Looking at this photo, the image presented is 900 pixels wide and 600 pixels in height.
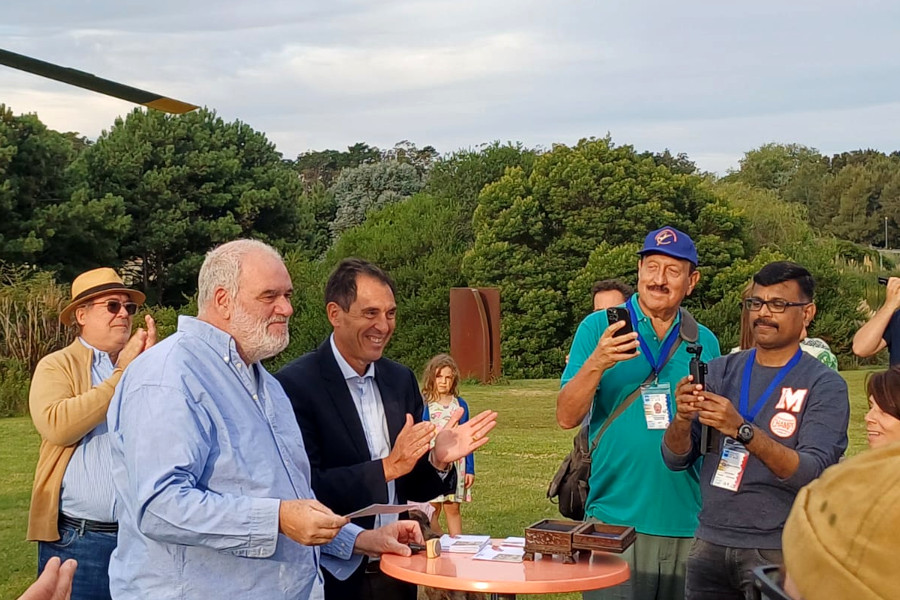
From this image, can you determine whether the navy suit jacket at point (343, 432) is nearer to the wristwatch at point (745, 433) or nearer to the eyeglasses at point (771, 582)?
the wristwatch at point (745, 433)

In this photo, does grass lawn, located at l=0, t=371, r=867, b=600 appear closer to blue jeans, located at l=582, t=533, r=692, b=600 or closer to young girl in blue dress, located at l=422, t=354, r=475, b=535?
young girl in blue dress, located at l=422, t=354, r=475, b=535

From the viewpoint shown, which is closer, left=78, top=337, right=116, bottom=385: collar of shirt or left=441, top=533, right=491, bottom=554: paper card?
left=441, top=533, right=491, bottom=554: paper card

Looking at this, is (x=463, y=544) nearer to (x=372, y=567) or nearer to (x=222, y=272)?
(x=372, y=567)

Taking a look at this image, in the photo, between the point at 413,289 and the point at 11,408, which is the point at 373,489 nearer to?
the point at 11,408

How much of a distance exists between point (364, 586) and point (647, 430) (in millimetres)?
1447

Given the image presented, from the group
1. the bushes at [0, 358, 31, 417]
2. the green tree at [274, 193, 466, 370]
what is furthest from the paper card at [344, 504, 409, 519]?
the green tree at [274, 193, 466, 370]

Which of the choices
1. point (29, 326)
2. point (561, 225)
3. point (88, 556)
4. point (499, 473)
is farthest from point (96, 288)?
point (561, 225)

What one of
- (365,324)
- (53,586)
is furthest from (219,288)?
(53,586)

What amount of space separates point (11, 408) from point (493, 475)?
38.8ft

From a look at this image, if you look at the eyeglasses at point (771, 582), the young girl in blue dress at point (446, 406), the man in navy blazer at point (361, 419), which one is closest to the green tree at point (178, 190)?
the young girl in blue dress at point (446, 406)

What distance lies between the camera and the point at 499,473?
13.0 metres

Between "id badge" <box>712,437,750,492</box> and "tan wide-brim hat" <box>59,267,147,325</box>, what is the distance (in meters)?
3.12

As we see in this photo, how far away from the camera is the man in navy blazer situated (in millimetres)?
3855

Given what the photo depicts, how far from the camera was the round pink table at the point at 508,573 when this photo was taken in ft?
11.1
